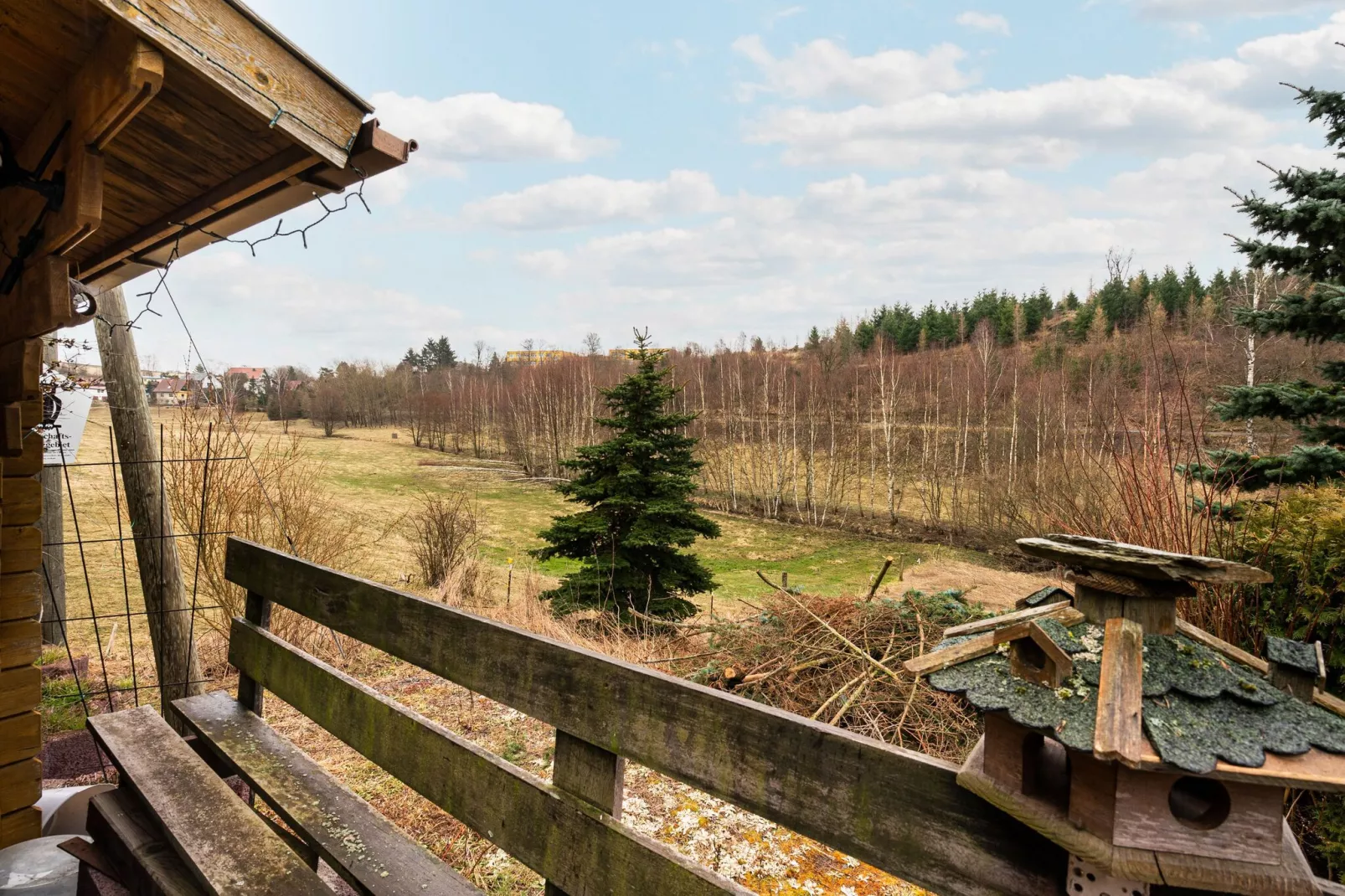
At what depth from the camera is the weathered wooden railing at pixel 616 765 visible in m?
1.04

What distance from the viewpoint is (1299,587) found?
3.91m

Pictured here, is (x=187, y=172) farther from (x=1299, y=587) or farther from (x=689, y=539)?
(x=689, y=539)

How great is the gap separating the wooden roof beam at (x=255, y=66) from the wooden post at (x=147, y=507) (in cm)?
401

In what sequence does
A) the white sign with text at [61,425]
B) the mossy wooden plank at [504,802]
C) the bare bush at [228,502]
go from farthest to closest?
the bare bush at [228,502] < the white sign with text at [61,425] < the mossy wooden plank at [504,802]

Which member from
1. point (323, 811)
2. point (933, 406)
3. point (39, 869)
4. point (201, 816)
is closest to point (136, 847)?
point (201, 816)

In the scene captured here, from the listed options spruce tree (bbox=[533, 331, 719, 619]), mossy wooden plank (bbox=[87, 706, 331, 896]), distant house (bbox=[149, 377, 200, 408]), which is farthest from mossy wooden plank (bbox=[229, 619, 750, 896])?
spruce tree (bbox=[533, 331, 719, 619])

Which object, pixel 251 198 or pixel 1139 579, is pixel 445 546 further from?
pixel 1139 579

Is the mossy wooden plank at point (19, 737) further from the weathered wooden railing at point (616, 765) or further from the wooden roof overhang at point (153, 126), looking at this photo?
the weathered wooden railing at point (616, 765)

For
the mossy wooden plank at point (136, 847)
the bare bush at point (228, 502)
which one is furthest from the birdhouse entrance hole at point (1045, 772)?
the bare bush at point (228, 502)

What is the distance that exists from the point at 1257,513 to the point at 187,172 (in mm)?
5913

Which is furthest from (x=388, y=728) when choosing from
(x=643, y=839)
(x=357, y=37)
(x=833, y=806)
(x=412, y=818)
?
(x=357, y=37)

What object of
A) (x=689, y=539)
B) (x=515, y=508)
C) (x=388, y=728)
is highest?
(x=388, y=728)

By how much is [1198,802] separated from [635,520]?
40.1ft

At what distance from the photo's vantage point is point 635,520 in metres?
13.1
